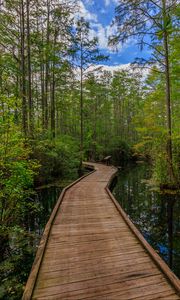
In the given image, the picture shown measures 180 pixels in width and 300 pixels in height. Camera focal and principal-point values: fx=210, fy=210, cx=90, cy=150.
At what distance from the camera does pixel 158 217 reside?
272 inches

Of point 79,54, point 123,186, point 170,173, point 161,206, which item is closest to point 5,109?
point 161,206

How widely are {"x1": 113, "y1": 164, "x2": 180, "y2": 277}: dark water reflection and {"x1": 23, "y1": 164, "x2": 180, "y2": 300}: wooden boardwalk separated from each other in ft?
3.31

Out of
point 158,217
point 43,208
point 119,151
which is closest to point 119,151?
point 119,151

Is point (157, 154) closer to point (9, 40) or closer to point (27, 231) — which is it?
point (27, 231)

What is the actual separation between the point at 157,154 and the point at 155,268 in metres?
7.57

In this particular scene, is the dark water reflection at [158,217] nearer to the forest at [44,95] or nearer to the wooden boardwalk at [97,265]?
the wooden boardwalk at [97,265]

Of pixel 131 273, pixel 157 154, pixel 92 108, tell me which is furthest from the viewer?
pixel 92 108

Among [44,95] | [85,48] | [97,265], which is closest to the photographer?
[97,265]

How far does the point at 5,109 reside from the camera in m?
5.00

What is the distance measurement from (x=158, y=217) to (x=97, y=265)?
4.38m

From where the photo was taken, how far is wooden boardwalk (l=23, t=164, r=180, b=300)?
2.54m

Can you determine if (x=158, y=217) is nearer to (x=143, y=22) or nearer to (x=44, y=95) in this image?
(x=143, y=22)

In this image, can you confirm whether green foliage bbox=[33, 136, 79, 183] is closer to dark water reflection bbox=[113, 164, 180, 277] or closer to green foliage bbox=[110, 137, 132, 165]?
dark water reflection bbox=[113, 164, 180, 277]

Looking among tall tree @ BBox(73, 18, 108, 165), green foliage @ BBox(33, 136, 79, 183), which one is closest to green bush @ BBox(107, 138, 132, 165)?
green foliage @ BBox(33, 136, 79, 183)
